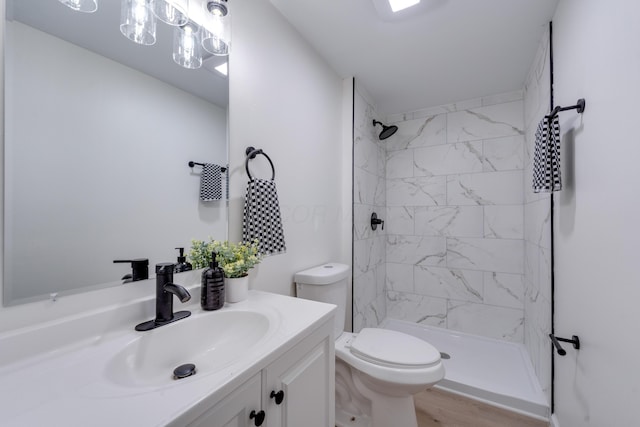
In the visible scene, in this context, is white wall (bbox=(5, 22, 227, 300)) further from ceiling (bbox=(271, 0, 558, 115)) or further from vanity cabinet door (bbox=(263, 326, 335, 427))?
ceiling (bbox=(271, 0, 558, 115))

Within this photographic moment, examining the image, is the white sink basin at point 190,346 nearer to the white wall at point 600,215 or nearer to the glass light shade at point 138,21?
the glass light shade at point 138,21

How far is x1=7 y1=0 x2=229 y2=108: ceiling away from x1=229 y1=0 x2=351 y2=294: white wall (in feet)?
0.37

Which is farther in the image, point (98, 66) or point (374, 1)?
point (374, 1)

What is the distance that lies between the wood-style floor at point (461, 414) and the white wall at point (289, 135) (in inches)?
42.6

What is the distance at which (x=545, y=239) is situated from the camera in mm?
1606

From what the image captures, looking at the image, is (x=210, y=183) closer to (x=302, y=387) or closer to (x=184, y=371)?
(x=184, y=371)

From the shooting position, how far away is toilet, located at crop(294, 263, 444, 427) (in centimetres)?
128

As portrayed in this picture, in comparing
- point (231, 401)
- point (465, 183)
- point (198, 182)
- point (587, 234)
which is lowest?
point (231, 401)

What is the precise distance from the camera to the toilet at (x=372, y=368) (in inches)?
50.5

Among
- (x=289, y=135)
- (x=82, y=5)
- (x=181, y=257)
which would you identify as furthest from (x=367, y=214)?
(x=82, y=5)

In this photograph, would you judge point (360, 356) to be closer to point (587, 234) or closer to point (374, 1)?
point (587, 234)

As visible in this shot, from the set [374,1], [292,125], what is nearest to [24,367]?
[292,125]

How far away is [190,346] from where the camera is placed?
34.5 inches

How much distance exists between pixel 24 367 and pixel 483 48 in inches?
103
